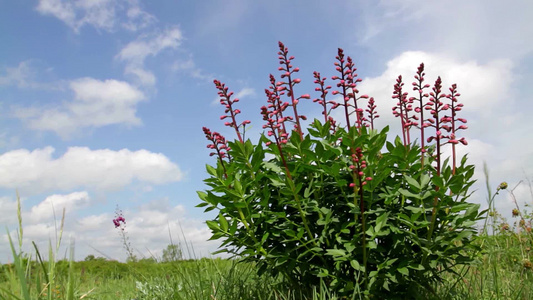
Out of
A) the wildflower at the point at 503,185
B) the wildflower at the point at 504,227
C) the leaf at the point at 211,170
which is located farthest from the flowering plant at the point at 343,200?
the wildflower at the point at 504,227

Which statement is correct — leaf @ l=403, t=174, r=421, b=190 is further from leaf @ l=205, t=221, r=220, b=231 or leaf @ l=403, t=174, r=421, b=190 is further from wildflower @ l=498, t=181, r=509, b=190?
wildflower @ l=498, t=181, r=509, b=190

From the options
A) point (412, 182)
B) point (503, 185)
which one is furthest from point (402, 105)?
point (503, 185)

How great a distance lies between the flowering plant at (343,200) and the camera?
156 inches

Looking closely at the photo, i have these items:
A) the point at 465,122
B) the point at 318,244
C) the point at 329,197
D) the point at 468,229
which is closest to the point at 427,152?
the point at 465,122

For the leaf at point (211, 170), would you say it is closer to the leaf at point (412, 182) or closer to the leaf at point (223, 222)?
the leaf at point (223, 222)

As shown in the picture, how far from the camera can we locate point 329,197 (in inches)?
166

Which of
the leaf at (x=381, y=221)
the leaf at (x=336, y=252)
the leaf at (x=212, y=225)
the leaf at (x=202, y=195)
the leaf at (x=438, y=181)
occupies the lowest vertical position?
the leaf at (x=336, y=252)

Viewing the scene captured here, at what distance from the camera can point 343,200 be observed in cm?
442

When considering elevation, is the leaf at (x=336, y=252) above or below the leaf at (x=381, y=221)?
below

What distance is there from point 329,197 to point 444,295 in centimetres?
200

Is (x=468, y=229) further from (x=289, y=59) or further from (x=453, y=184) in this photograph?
(x=289, y=59)

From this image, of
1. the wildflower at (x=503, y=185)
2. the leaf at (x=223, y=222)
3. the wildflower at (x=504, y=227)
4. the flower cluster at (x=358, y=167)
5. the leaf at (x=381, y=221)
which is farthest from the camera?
the wildflower at (x=504, y=227)

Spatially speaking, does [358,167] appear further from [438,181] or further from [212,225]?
[212,225]

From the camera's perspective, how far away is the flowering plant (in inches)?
156
